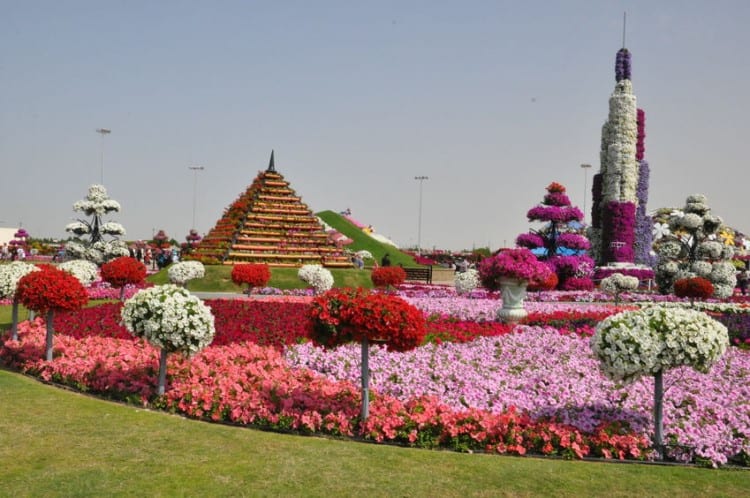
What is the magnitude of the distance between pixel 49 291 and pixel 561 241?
32.1 metres

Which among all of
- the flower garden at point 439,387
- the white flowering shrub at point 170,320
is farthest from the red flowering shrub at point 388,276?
the white flowering shrub at point 170,320

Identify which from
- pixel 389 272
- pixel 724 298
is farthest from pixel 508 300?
pixel 724 298

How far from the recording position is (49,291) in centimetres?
1395

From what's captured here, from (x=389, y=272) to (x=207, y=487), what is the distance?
2345cm

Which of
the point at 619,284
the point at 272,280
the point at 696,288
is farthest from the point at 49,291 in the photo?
the point at 696,288

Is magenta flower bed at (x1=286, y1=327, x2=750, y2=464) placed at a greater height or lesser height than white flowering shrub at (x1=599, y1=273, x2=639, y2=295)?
lesser

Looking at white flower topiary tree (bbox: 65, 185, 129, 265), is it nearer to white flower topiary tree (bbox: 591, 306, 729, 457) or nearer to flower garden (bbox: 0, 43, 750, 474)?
flower garden (bbox: 0, 43, 750, 474)

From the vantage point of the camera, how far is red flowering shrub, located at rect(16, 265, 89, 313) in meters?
13.9

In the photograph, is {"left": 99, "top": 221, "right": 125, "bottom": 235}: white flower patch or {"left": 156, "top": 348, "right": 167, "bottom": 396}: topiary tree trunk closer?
{"left": 156, "top": 348, "right": 167, "bottom": 396}: topiary tree trunk

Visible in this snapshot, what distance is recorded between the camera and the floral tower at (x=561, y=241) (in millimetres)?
38562

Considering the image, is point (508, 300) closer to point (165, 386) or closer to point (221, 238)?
point (165, 386)

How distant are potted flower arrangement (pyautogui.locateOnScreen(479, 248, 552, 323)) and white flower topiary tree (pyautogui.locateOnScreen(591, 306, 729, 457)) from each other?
8.79 m

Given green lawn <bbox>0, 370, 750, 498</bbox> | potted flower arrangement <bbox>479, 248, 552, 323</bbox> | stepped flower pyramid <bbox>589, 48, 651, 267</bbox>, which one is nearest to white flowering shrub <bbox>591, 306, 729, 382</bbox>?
green lawn <bbox>0, 370, 750, 498</bbox>

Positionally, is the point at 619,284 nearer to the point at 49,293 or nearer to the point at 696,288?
the point at 696,288
